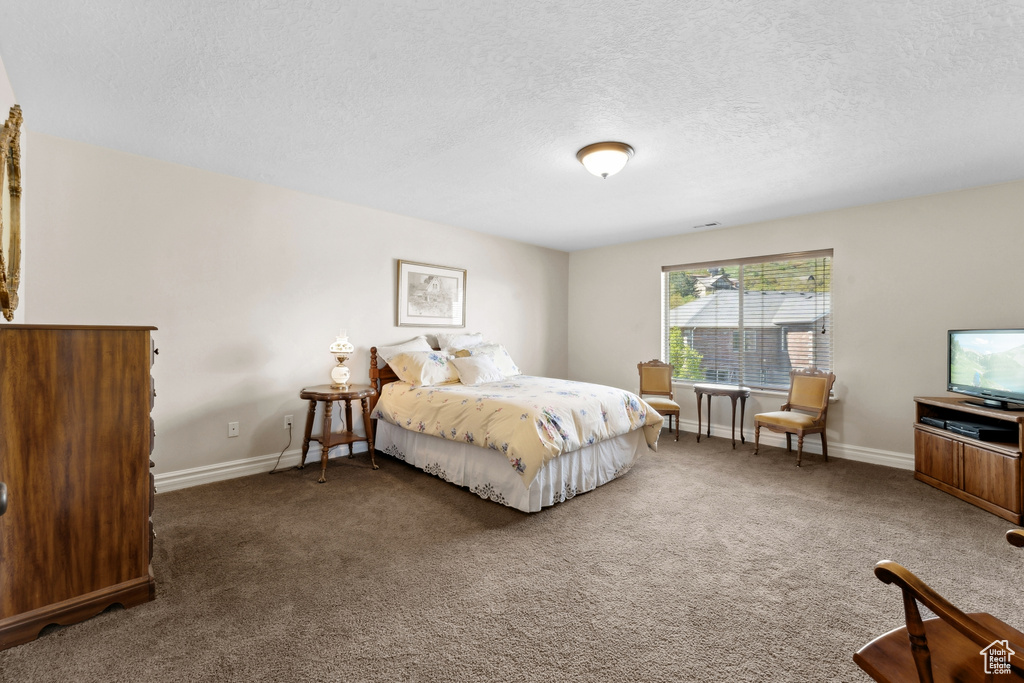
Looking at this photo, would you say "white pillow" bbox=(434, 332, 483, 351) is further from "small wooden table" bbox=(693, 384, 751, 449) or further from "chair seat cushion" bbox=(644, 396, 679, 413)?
"small wooden table" bbox=(693, 384, 751, 449)

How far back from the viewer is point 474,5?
173 centimetres

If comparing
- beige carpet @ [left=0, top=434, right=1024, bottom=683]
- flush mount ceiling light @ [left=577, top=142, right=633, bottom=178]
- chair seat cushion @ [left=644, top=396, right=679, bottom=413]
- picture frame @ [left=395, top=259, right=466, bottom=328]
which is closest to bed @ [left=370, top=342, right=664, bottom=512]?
beige carpet @ [left=0, top=434, right=1024, bottom=683]

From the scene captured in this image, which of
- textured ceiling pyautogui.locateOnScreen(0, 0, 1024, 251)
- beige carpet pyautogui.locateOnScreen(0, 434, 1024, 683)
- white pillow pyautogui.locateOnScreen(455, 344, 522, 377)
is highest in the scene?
textured ceiling pyautogui.locateOnScreen(0, 0, 1024, 251)

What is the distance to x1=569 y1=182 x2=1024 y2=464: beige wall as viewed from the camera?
3.64 metres

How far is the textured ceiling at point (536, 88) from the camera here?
1.79 meters

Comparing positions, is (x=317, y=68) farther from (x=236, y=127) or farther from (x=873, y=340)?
(x=873, y=340)

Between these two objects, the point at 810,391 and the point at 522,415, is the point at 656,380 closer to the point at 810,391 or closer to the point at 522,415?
the point at 810,391

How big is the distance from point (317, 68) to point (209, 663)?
253cm

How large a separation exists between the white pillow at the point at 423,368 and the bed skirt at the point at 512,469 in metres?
0.49

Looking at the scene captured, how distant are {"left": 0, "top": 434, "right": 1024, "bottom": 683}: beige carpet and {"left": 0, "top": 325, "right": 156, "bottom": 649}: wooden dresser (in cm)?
14

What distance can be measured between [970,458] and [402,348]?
463 cm

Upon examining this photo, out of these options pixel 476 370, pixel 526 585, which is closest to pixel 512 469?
pixel 526 585

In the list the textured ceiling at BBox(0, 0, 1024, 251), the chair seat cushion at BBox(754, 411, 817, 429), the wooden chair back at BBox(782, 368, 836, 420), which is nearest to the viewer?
the textured ceiling at BBox(0, 0, 1024, 251)

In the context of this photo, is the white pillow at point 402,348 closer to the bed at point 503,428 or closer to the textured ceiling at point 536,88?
the bed at point 503,428
